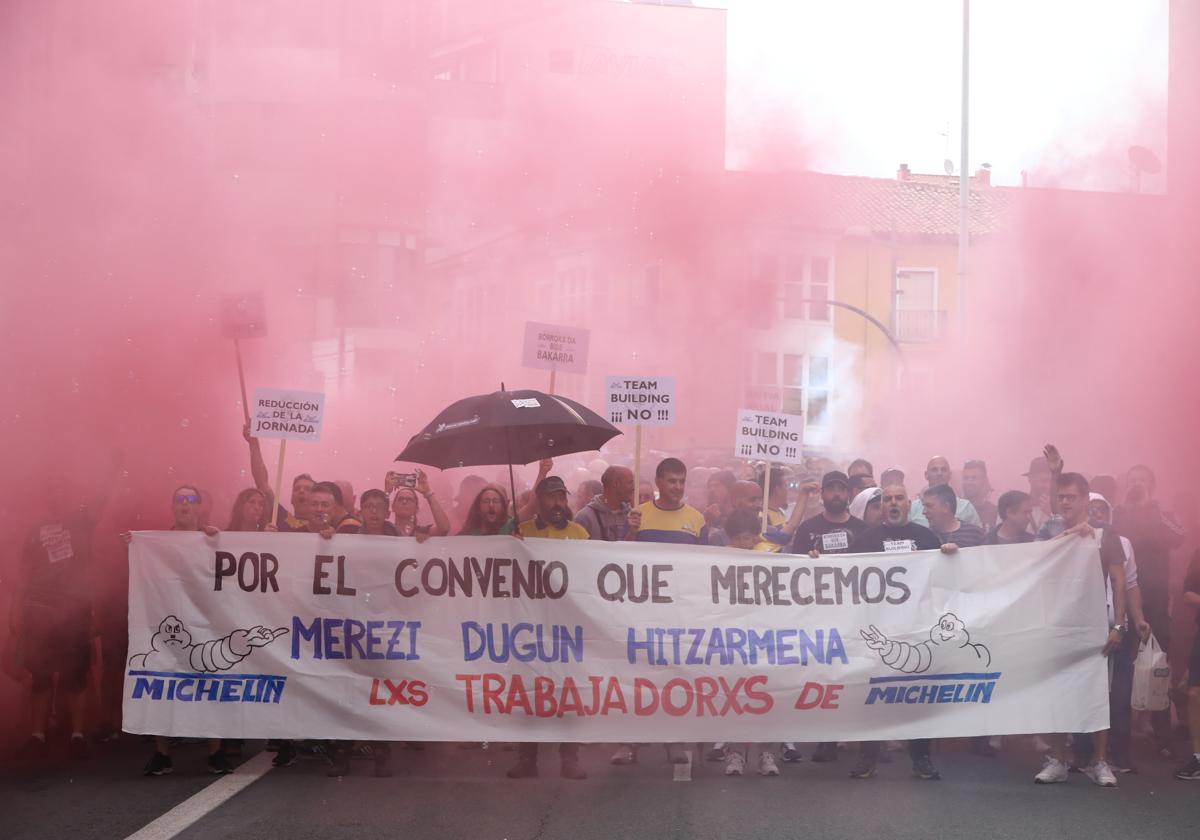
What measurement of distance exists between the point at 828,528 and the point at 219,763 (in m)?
3.24

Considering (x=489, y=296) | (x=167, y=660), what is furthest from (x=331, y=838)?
(x=489, y=296)

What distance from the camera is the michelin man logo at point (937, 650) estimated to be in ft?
21.4

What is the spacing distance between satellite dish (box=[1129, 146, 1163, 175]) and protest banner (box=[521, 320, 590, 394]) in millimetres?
6190

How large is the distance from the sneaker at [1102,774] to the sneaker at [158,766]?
14.3 ft

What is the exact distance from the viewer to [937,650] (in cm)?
656

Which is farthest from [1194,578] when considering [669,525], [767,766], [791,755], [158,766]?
[158,766]

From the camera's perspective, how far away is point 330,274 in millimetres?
11914

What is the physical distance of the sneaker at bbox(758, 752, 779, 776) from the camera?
670 centimetres

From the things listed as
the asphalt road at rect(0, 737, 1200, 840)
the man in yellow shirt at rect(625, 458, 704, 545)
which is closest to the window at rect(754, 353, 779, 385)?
the man in yellow shirt at rect(625, 458, 704, 545)

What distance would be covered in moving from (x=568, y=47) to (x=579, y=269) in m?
1.99

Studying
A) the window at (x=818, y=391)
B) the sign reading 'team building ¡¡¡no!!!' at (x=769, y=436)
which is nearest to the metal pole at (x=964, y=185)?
the window at (x=818, y=391)

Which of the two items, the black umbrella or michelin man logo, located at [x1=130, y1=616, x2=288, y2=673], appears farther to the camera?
the black umbrella

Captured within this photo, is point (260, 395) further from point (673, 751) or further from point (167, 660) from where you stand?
point (673, 751)

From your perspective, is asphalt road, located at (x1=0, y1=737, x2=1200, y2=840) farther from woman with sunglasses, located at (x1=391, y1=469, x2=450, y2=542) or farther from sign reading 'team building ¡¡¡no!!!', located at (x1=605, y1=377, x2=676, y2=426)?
sign reading 'team building ¡¡¡no!!!', located at (x1=605, y1=377, x2=676, y2=426)
